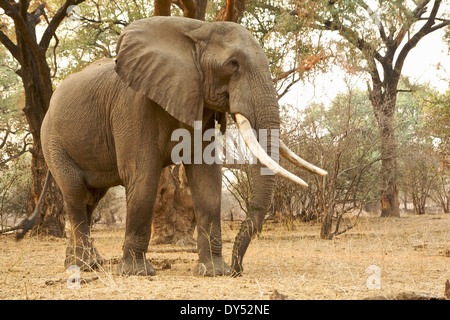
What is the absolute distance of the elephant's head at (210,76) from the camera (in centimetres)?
477

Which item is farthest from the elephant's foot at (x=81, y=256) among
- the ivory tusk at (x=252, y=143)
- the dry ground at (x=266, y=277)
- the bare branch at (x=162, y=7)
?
the bare branch at (x=162, y=7)

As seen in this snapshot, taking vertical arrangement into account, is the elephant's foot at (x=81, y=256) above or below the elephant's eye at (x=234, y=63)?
below

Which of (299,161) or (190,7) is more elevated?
(190,7)

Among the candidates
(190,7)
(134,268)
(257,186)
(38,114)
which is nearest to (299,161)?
(257,186)

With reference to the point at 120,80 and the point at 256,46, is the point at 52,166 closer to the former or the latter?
the point at 120,80

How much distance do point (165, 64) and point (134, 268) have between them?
6.77ft

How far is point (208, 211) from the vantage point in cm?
552

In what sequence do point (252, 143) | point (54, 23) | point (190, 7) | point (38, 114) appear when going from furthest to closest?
1. point (38, 114)
2. point (54, 23)
3. point (190, 7)
4. point (252, 143)

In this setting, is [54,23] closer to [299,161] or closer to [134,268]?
[134,268]

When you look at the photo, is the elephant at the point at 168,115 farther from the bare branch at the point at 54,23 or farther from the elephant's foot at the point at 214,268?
the bare branch at the point at 54,23

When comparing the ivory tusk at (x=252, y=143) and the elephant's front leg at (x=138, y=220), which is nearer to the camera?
the ivory tusk at (x=252, y=143)
